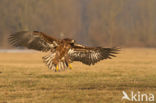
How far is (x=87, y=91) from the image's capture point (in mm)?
11680

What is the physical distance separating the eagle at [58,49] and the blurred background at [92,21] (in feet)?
149

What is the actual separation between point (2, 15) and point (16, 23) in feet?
15.7

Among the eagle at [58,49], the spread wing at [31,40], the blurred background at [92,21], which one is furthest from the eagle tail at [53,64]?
the blurred background at [92,21]

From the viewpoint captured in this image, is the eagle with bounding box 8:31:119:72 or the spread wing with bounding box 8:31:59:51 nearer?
the eagle with bounding box 8:31:119:72

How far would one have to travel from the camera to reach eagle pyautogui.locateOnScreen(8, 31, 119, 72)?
12125 millimetres

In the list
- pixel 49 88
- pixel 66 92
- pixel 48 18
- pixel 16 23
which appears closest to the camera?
pixel 66 92

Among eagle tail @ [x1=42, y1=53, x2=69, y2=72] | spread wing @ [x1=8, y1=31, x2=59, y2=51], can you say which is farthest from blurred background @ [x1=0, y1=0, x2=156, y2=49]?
eagle tail @ [x1=42, y1=53, x2=69, y2=72]

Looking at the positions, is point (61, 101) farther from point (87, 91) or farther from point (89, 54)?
point (89, 54)

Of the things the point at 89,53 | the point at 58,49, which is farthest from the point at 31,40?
the point at 89,53

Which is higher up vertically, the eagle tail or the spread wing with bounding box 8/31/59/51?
the spread wing with bounding box 8/31/59/51

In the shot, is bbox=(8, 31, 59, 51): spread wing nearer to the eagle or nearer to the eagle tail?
the eagle

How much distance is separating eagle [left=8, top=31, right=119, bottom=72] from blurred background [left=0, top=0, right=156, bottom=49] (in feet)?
149

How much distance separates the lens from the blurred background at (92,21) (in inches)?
2398

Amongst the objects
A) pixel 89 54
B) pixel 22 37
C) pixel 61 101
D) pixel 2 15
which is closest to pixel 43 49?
pixel 22 37
